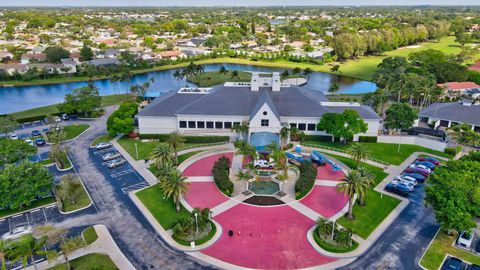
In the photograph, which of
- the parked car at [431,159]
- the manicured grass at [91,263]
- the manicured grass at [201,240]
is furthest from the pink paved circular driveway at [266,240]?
the parked car at [431,159]

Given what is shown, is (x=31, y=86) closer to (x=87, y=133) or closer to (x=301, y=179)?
(x=87, y=133)

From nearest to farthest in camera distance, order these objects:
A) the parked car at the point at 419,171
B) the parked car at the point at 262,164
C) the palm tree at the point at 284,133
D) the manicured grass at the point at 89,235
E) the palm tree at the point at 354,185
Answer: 1. the manicured grass at the point at 89,235
2. the palm tree at the point at 354,185
3. the parked car at the point at 419,171
4. the parked car at the point at 262,164
5. the palm tree at the point at 284,133

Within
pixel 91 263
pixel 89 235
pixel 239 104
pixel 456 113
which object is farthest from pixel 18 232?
pixel 456 113

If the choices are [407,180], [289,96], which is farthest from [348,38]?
[407,180]

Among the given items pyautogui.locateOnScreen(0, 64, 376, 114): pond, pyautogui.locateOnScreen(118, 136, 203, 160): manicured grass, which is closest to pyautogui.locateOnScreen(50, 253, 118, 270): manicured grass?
pyautogui.locateOnScreen(118, 136, 203, 160): manicured grass

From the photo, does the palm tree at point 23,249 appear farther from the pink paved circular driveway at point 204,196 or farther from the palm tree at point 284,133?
the palm tree at point 284,133

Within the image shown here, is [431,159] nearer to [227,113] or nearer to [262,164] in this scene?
[262,164]

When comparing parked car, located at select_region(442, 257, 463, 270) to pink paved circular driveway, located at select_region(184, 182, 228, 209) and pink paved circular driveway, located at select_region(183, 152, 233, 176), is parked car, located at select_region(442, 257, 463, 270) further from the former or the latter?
pink paved circular driveway, located at select_region(183, 152, 233, 176)
